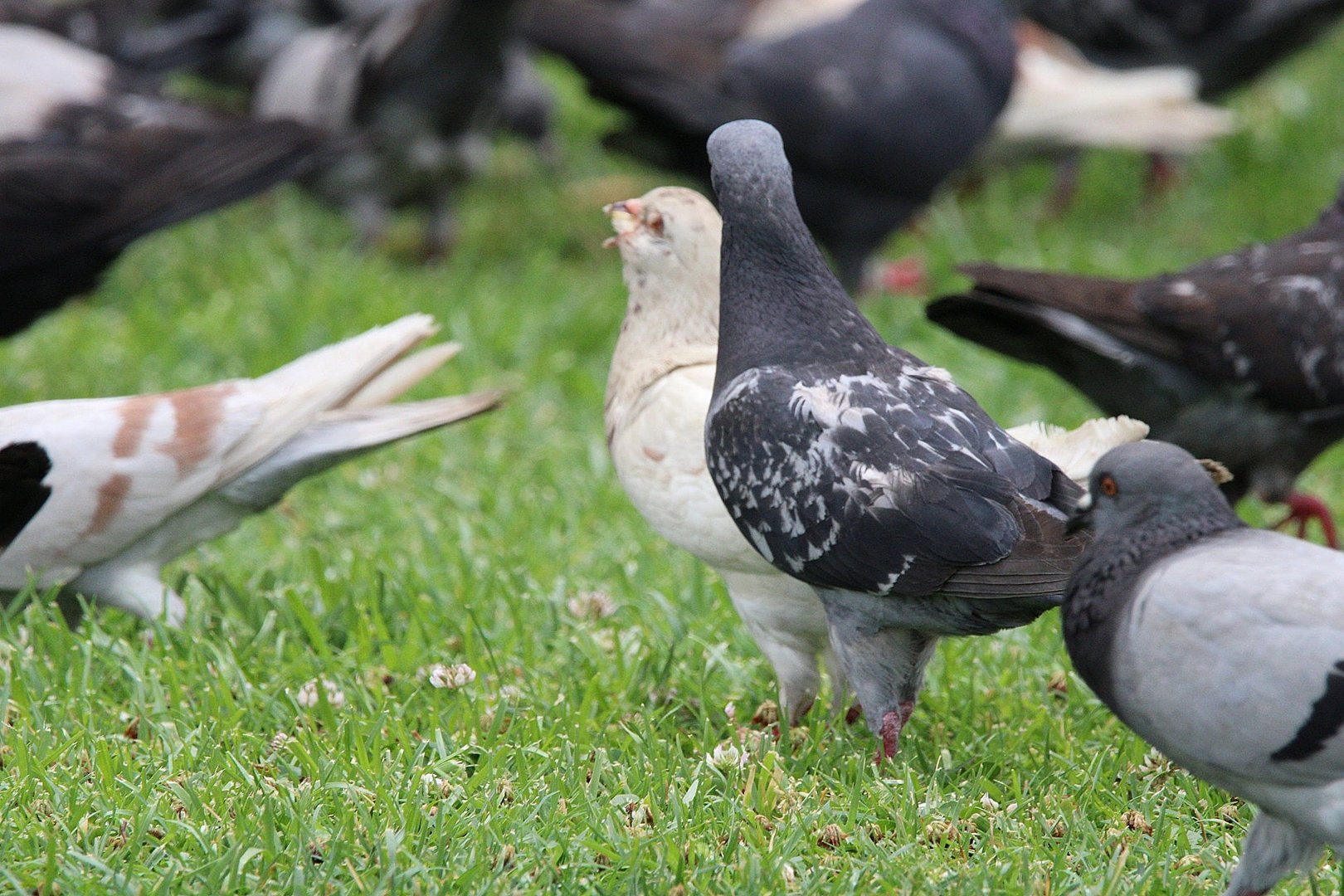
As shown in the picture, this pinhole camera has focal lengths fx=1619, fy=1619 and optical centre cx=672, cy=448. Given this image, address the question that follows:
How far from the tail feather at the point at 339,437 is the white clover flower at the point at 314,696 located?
2.13 feet

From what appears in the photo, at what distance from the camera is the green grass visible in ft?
9.40

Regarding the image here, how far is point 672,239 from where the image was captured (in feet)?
12.6

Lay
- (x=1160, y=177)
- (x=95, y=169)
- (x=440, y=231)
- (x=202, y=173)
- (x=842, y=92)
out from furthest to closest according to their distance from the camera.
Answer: (x=1160, y=177)
(x=440, y=231)
(x=842, y=92)
(x=202, y=173)
(x=95, y=169)

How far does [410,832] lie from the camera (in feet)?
9.60

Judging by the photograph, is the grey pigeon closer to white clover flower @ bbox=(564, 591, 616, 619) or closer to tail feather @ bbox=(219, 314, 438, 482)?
white clover flower @ bbox=(564, 591, 616, 619)

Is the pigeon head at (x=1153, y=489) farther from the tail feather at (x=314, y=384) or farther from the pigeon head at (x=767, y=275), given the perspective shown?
the tail feather at (x=314, y=384)

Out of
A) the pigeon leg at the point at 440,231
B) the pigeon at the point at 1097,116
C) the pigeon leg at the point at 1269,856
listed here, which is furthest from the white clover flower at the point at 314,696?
the pigeon at the point at 1097,116

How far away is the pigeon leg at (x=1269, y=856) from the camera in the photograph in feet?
8.76

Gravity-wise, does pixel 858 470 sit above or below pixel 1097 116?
above

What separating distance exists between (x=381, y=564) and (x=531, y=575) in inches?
17.1

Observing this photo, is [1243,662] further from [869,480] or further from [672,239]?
[672,239]

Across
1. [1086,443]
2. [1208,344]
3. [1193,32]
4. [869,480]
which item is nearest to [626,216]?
[869,480]

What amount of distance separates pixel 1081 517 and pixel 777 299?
2.72 ft

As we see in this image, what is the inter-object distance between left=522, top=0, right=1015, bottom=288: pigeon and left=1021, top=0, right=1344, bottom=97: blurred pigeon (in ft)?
4.83
